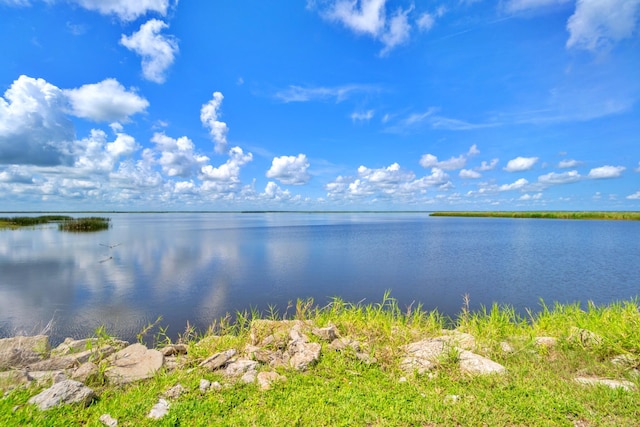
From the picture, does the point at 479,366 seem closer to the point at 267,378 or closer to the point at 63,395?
the point at 267,378

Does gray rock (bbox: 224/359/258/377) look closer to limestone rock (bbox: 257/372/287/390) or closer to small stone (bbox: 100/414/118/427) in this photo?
limestone rock (bbox: 257/372/287/390)

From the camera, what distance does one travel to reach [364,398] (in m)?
4.73

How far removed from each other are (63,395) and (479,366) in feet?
21.1

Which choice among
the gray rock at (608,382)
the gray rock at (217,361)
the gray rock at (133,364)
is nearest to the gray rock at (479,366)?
the gray rock at (608,382)

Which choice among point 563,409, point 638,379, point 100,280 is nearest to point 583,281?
point 638,379

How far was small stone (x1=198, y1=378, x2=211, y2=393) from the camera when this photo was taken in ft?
16.3

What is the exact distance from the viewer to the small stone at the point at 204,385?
16.3ft

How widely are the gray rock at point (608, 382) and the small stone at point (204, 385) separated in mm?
5863

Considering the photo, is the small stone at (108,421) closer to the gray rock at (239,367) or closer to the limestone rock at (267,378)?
the gray rock at (239,367)

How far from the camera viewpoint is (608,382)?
4996 millimetres

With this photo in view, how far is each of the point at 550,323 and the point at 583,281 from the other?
11712 mm

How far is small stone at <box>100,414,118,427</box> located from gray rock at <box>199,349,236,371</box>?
1649 mm

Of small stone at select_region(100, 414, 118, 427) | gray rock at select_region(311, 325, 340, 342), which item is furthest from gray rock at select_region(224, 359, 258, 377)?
small stone at select_region(100, 414, 118, 427)

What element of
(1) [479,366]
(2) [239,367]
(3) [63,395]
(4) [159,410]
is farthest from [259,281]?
(1) [479,366]
